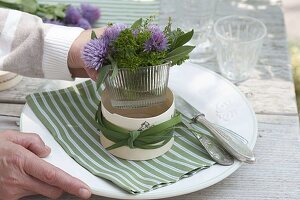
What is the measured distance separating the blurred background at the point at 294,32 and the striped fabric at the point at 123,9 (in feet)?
2.18

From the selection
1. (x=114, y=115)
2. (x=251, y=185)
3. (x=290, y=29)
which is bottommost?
(x=290, y=29)

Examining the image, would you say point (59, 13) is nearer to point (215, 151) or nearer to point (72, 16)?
point (72, 16)

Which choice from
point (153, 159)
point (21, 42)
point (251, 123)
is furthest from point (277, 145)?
point (21, 42)

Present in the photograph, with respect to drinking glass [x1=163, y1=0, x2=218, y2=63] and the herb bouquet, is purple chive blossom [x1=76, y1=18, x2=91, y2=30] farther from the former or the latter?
the herb bouquet

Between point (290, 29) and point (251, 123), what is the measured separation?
1527 millimetres

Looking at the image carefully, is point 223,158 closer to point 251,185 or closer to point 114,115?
point 251,185

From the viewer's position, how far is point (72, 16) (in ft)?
3.82

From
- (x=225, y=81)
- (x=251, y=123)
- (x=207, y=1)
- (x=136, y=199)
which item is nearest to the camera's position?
(x=136, y=199)

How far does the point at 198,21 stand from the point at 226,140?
391mm

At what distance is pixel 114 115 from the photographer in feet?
2.66

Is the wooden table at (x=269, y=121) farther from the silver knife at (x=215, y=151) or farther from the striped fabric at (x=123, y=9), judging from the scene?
the striped fabric at (x=123, y=9)

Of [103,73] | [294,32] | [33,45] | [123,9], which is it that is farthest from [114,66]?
[294,32]

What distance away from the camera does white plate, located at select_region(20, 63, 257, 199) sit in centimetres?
77

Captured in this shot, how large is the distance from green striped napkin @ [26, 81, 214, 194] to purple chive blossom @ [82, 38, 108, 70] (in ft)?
0.49
